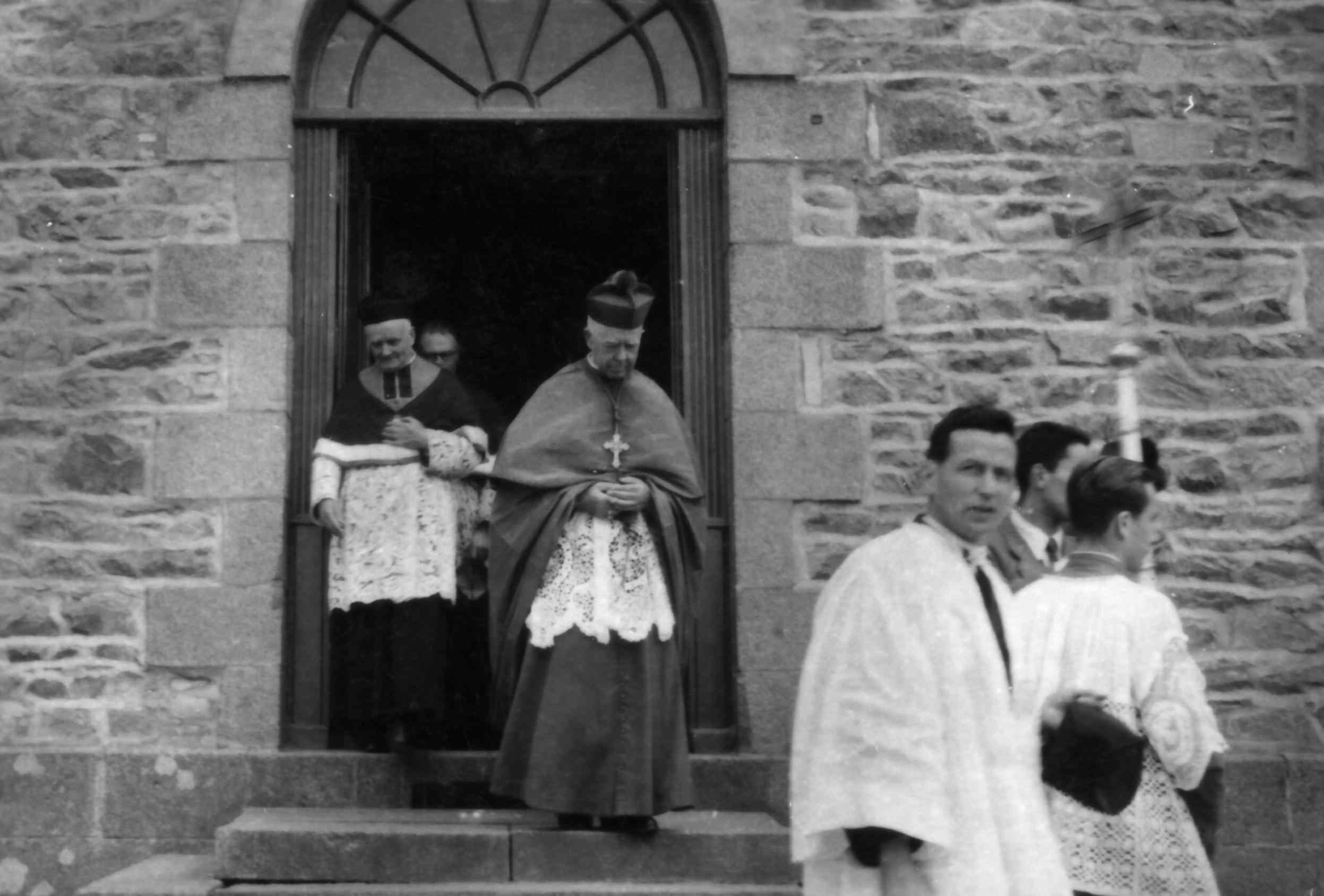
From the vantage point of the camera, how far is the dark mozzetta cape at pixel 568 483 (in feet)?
20.5

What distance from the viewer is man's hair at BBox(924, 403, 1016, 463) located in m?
4.55

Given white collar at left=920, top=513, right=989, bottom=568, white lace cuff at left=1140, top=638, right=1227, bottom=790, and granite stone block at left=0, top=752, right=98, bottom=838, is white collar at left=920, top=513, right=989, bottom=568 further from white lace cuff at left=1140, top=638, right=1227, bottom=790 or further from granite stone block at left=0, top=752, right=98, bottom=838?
granite stone block at left=0, top=752, right=98, bottom=838

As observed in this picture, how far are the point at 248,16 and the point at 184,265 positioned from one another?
3.56ft

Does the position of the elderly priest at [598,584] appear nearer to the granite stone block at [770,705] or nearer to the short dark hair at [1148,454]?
the granite stone block at [770,705]

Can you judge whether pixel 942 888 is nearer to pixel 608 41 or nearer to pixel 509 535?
pixel 509 535

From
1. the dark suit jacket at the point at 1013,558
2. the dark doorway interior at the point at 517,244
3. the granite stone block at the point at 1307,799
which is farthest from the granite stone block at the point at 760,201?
the granite stone block at the point at 1307,799

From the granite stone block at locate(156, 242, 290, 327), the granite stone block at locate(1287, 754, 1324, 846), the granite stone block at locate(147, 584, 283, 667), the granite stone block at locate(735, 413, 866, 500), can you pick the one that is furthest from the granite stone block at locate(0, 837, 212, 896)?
the granite stone block at locate(1287, 754, 1324, 846)

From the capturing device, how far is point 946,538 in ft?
14.6

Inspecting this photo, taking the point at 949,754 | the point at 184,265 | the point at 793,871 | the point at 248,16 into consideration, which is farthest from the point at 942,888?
the point at 248,16

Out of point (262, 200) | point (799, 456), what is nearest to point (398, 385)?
point (262, 200)

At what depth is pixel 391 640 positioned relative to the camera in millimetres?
6723

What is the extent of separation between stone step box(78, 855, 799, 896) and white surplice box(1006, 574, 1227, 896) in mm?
1471

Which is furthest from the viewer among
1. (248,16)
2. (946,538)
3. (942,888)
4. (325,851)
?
(248,16)

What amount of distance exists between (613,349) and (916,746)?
8.62 ft
